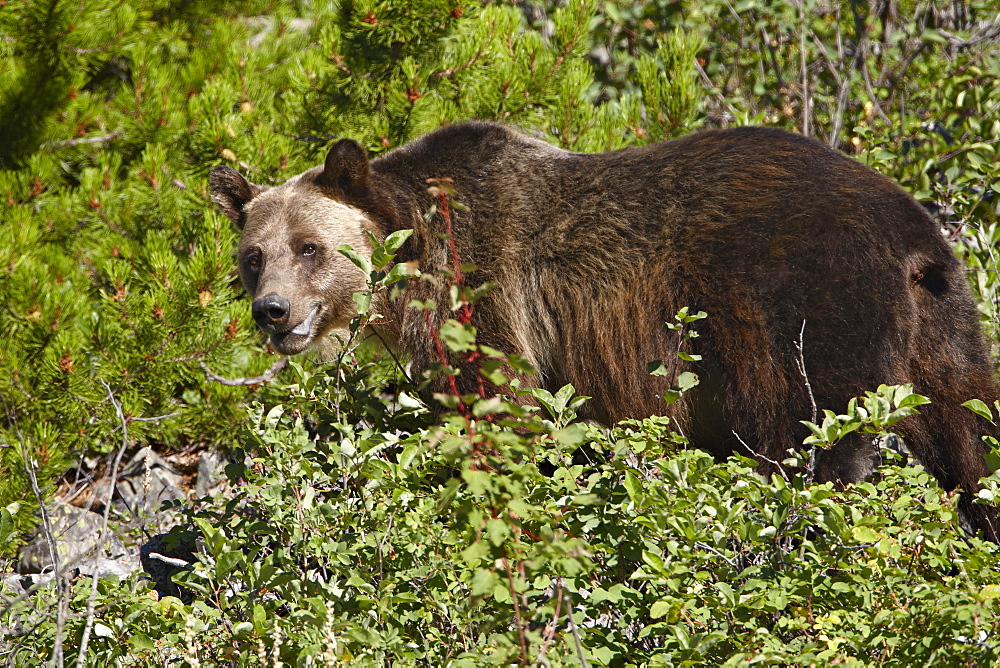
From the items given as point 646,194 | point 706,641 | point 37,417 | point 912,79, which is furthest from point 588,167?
point 912,79

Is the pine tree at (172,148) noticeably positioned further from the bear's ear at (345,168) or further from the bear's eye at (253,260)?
the bear's ear at (345,168)

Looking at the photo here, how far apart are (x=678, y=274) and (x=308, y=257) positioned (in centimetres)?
200

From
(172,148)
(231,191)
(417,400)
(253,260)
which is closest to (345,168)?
(253,260)

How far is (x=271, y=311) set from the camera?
470cm

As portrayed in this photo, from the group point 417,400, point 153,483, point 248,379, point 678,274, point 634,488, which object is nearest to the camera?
point 634,488

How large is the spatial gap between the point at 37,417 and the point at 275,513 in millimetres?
3189

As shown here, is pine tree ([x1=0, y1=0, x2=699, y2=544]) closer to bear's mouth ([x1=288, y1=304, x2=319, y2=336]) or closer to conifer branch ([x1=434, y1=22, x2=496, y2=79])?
conifer branch ([x1=434, y1=22, x2=496, y2=79])

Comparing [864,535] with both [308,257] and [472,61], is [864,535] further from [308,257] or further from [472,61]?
[472,61]

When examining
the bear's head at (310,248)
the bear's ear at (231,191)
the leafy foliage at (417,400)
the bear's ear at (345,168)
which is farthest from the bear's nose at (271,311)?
the bear's ear at (231,191)

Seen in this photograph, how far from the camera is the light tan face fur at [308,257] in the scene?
4.91 meters

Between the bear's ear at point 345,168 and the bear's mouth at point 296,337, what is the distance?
0.66 m

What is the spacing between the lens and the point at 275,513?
3.17 metres

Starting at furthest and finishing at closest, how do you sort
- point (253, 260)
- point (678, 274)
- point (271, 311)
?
1. point (253, 260)
2. point (271, 311)
3. point (678, 274)

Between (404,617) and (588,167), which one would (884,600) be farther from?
(588,167)
